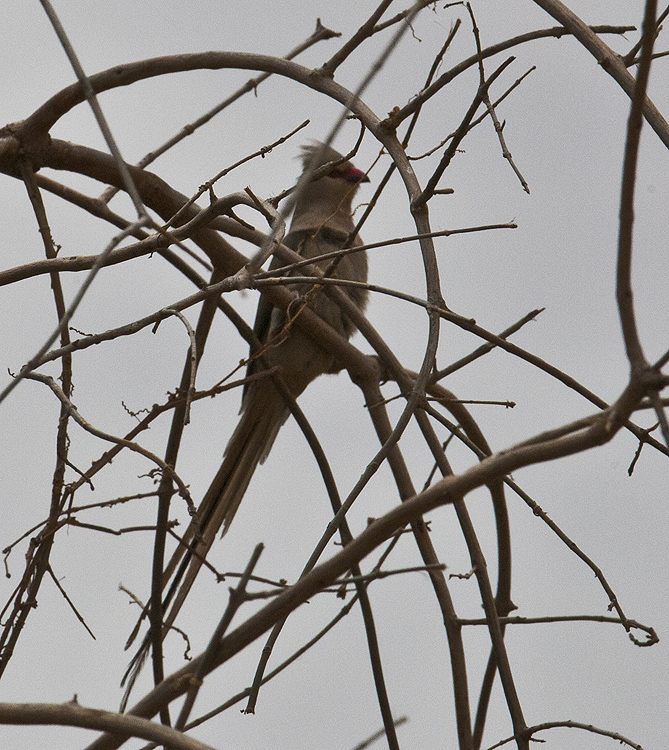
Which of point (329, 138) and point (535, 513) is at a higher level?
point (535, 513)

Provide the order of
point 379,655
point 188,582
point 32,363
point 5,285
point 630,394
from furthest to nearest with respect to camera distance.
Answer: point 188,582 < point 379,655 < point 5,285 < point 32,363 < point 630,394

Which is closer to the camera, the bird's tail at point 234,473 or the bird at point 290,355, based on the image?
the bird's tail at point 234,473

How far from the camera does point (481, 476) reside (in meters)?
0.93

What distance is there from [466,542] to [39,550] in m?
0.84

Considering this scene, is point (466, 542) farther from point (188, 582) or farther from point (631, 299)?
point (631, 299)

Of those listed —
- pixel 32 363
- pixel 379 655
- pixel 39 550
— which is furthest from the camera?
pixel 379 655

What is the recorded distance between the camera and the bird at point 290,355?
10.2 ft

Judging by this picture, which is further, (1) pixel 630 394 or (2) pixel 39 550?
(2) pixel 39 550

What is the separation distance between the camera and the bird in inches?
122

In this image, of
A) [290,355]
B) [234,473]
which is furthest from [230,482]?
[290,355]

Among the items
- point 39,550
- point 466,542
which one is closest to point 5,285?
point 39,550

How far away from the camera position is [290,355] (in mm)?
3760

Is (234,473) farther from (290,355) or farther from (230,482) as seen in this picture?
(290,355)

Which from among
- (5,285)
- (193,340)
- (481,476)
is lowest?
(481,476)
